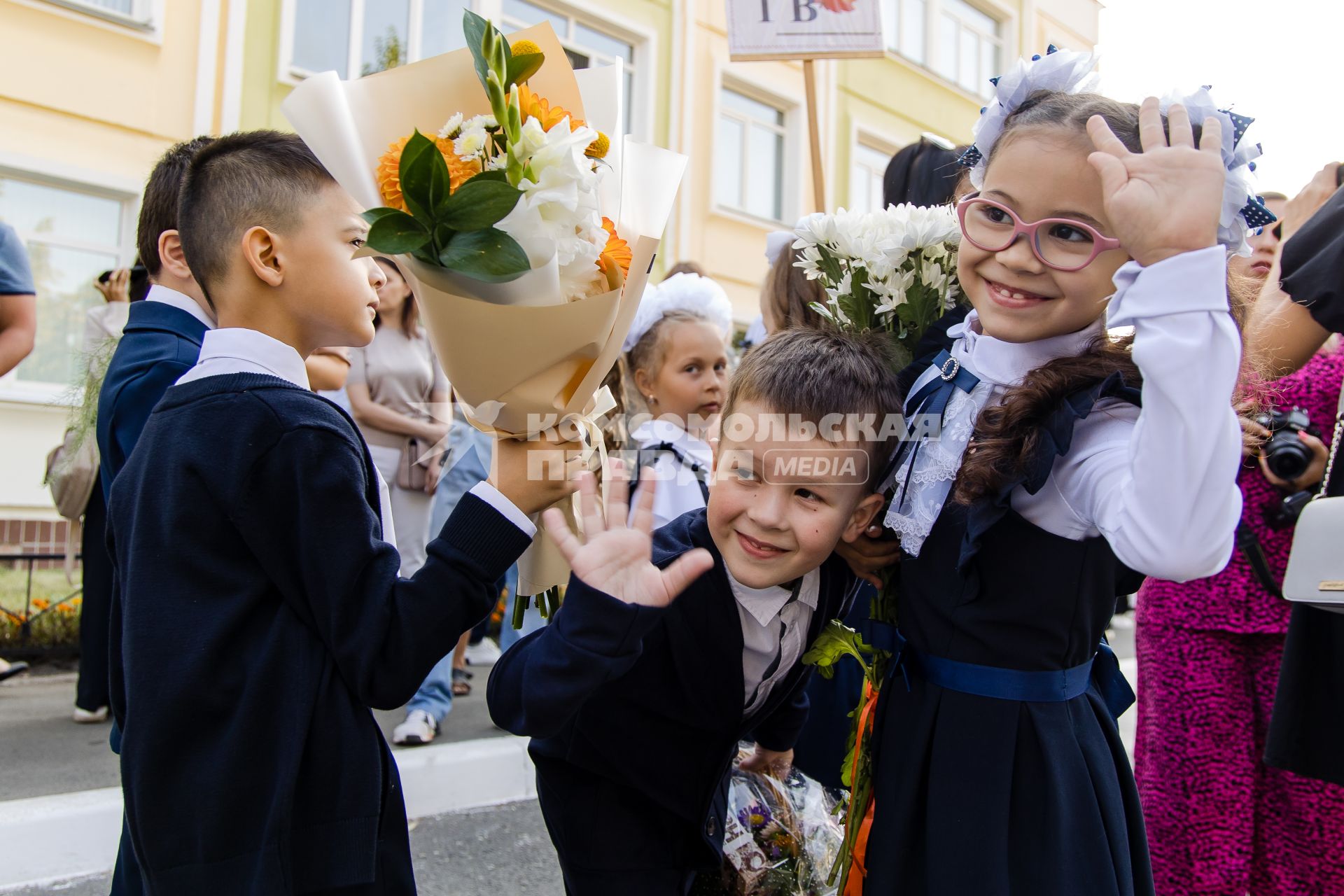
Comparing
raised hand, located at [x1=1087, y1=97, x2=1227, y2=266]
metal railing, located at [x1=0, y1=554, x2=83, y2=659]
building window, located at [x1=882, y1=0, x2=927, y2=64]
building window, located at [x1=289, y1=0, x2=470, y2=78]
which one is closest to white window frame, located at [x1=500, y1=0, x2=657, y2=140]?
building window, located at [x1=289, y1=0, x2=470, y2=78]

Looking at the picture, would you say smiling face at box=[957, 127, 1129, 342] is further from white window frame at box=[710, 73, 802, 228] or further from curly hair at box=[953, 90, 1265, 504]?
white window frame at box=[710, 73, 802, 228]

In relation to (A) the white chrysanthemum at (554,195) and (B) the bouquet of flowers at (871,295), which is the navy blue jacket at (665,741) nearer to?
(B) the bouquet of flowers at (871,295)

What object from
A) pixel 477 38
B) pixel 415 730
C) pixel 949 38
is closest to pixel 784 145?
pixel 949 38

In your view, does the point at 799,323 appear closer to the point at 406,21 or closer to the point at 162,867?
the point at 162,867

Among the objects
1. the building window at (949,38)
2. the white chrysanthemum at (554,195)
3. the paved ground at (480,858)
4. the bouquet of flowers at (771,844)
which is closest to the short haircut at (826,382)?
the white chrysanthemum at (554,195)

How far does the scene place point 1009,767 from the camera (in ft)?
4.98

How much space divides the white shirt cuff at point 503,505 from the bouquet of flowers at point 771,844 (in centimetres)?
78

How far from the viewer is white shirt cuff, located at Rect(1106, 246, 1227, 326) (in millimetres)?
1174

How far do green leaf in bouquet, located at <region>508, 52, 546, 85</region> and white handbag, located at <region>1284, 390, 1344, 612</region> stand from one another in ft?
5.09

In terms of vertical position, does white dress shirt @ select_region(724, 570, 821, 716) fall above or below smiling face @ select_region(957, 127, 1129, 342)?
below

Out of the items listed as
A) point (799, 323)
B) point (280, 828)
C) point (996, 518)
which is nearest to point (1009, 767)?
point (996, 518)

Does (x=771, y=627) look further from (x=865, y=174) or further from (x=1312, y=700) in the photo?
(x=865, y=174)

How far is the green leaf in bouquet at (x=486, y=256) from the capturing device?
136cm

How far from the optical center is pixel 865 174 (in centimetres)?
1429
